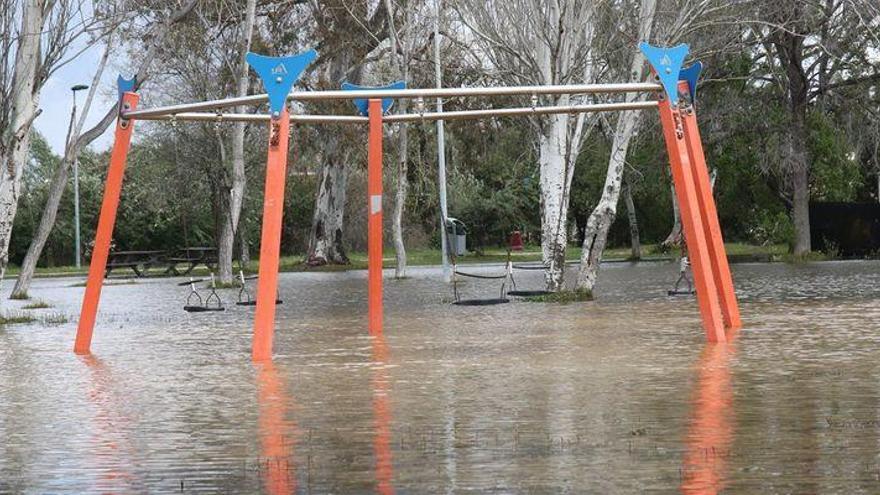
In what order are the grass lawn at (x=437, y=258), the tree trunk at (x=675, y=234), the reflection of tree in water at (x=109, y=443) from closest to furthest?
the reflection of tree in water at (x=109, y=443)
the grass lawn at (x=437, y=258)
the tree trunk at (x=675, y=234)

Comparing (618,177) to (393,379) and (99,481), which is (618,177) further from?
(99,481)

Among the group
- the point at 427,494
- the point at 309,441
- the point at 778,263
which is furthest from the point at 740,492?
the point at 778,263

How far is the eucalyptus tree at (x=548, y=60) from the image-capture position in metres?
27.5

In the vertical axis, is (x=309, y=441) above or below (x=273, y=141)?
below

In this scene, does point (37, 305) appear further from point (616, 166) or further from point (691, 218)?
point (691, 218)

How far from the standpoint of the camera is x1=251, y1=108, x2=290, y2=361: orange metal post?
Answer: 16.5 meters

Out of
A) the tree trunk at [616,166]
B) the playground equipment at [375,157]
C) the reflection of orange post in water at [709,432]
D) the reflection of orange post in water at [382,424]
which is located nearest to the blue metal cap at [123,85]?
the playground equipment at [375,157]

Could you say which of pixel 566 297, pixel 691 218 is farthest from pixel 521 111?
pixel 566 297

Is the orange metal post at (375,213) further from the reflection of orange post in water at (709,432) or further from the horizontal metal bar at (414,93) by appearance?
the reflection of orange post in water at (709,432)

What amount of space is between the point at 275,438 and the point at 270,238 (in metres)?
6.31

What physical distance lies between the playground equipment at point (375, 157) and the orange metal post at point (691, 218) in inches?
0.5

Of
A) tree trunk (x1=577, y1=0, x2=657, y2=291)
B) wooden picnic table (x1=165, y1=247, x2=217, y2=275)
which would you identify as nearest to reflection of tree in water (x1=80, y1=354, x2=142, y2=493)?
tree trunk (x1=577, y1=0, x2=657, y2=291)

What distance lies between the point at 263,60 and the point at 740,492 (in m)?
10.2

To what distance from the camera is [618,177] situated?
26.8 m
